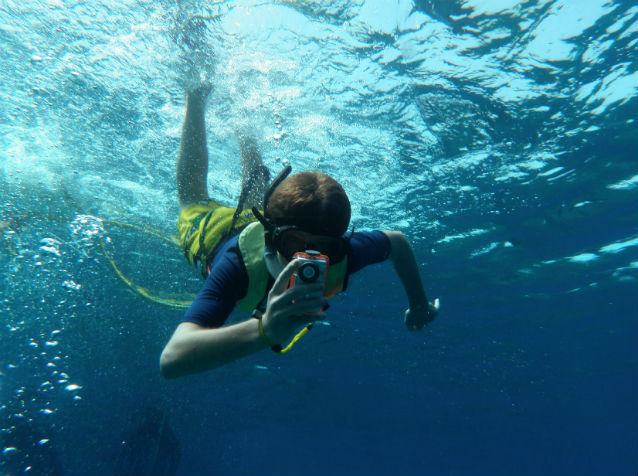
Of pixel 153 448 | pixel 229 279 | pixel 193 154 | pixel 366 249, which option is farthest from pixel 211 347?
pixel 153 448

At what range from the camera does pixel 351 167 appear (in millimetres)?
10000

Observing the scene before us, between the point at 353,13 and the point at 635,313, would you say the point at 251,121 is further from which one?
the point at 635,313

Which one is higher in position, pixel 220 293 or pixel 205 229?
pixel 220 293

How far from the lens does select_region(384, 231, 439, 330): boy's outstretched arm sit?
15.1 ft

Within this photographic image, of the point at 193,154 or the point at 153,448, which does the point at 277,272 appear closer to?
the point at 193,154

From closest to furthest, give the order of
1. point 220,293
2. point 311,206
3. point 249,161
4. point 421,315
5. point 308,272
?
point 308,272, point 311,206, point 220,293, point 421,315, point 249,161

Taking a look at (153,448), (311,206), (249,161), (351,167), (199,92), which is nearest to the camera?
(311,206)

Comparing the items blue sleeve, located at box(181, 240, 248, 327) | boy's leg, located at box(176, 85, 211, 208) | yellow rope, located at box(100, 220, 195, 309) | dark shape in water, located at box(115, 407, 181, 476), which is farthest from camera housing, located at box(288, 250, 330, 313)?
dark shape in water, located at box(115, 407, 181, 476)

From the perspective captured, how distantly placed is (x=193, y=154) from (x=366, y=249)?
484cm

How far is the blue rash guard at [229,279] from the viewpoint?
2.82 metres

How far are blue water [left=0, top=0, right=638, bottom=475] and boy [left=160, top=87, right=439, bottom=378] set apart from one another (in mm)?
4044

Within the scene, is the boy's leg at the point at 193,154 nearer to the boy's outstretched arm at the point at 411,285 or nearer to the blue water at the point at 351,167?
the blue water at the point at 351,167

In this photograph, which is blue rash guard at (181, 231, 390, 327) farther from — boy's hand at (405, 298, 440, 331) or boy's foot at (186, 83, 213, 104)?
boy's foot at (186, 83, 213, 104)

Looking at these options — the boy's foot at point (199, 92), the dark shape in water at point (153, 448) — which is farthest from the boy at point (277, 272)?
the dark shape in water at point (153, 448)
